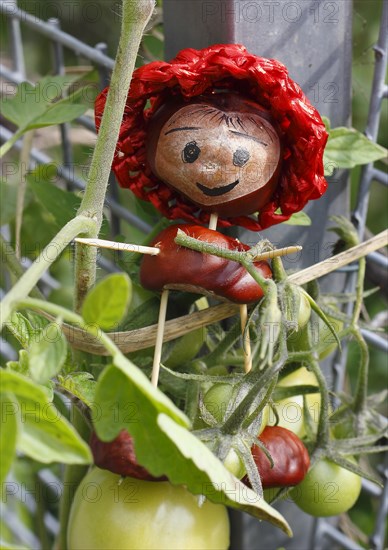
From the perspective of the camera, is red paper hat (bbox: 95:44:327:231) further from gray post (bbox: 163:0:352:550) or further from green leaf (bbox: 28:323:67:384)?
green leaf (bbox: 28:323:67:384)

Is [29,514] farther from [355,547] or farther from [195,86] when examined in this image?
[195,86]

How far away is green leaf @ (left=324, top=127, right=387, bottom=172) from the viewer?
58 cm

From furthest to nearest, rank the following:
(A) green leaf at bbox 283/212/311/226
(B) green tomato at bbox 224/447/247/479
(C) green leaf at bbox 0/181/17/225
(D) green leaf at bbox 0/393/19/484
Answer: (C) green leaf at bbox 0/181/17/225 < (A) green leaf at bbox 283/212/311/226 < (B) green tomato at bbox 224/447/247/479 < (D) green leaf at bbox 0/393/19/484

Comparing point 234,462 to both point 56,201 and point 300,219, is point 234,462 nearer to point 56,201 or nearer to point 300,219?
point 300,219

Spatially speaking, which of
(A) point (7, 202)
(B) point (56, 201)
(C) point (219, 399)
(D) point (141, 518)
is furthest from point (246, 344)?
(A) point (7, 202)

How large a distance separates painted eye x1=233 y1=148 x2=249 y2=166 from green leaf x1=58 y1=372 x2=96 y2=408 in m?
0.16

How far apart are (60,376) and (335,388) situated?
0.30m

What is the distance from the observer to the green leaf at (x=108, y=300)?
12.6 inches

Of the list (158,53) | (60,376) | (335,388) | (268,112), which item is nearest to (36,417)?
(60,376)

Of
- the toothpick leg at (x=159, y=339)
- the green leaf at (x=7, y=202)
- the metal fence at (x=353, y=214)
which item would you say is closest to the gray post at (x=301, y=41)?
the metal fence at (x=353, y=214)

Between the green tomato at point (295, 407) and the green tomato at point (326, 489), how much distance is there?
1.3 inches

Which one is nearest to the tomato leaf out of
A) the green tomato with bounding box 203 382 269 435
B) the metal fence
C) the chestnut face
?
the metal fence

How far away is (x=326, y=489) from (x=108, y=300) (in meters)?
0.31

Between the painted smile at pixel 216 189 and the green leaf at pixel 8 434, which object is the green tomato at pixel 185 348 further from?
the green leaf at pixel 8 434
